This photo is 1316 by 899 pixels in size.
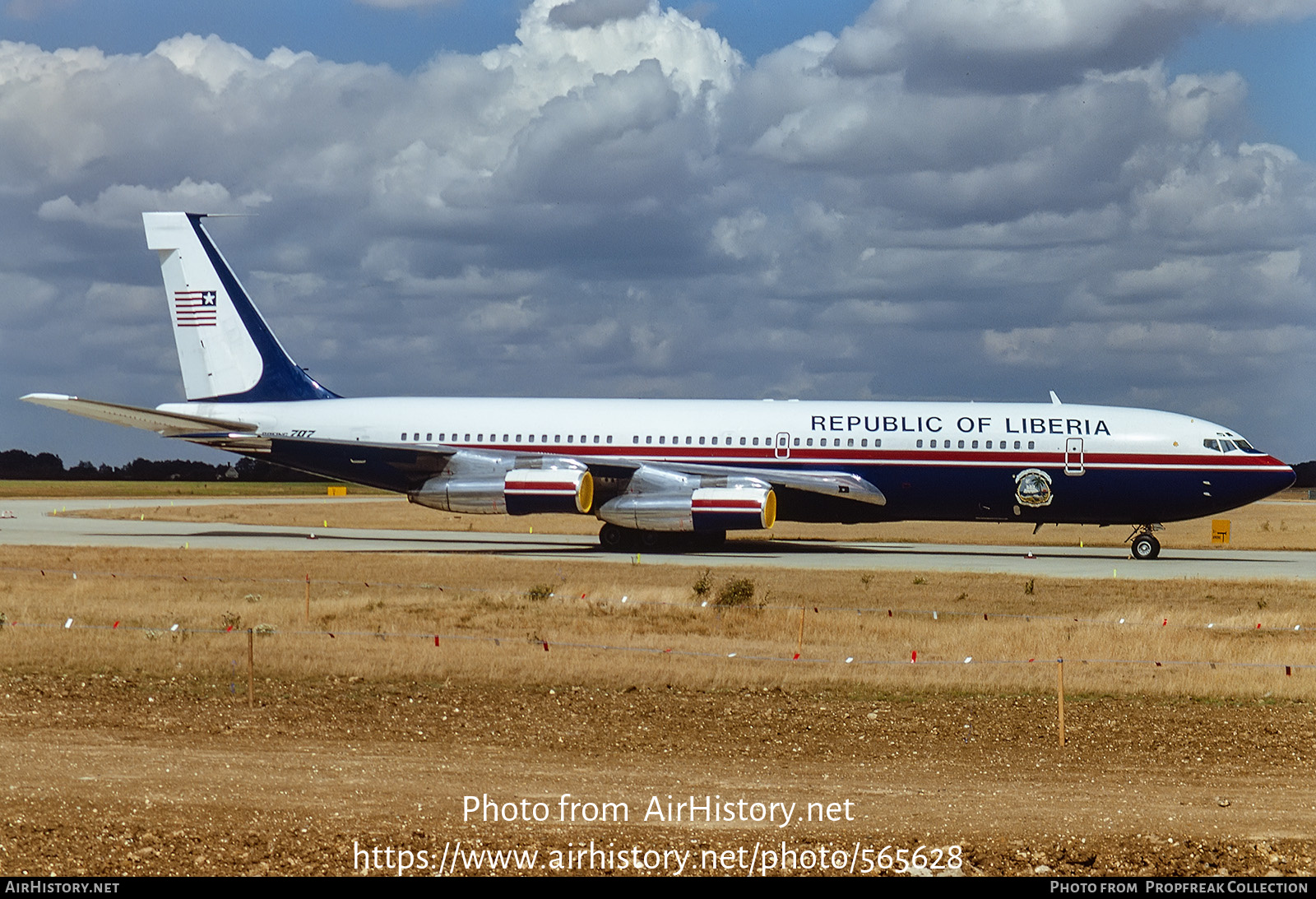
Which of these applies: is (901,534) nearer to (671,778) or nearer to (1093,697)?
(1093,697)

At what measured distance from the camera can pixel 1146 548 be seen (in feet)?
126

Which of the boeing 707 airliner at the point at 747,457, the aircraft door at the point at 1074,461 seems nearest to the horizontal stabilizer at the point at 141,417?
the boeing 707 airliner at the point at 747,457

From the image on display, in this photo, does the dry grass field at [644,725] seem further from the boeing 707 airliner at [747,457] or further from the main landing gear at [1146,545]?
the main landing gear at [1146,545]

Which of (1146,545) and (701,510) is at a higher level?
(701,510)

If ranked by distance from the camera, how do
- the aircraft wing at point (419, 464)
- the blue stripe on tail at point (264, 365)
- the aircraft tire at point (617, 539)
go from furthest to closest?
the blue stripe on tail at point (264, 365), the aircraft tire at point (617, 539), the aircraft wing at point (419, 464)

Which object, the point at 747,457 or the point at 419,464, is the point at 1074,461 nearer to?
the point at 747,457

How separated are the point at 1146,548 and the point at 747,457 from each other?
11.1m

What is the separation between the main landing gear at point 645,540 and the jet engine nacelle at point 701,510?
1633 millimetres

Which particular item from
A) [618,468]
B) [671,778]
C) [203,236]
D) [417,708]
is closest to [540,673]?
[417,708]

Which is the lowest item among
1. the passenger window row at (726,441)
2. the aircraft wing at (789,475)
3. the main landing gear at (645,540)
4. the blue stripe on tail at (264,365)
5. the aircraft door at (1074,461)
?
the main landing gear at (645,540)

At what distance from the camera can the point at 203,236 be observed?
4366 cm

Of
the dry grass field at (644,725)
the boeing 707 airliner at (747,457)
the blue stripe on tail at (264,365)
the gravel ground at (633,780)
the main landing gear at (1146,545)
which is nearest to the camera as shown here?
the gravel ground at (633,780)

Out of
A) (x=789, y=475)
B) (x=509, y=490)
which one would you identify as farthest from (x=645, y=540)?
(x=789, y=475)

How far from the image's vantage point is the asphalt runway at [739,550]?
34094 mm
